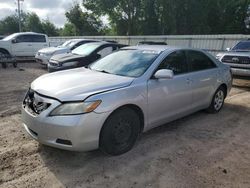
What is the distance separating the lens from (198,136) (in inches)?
179

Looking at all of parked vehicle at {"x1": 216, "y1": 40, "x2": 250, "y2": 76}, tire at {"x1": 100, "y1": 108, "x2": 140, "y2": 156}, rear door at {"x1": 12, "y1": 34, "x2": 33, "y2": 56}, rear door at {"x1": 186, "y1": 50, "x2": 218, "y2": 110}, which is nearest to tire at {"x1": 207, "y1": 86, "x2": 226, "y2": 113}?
rear door at {"x1": 186, "y1": 50, "x2": 218, "y2": 110}

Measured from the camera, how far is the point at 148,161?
3.61 meters

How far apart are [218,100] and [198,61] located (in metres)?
1.22

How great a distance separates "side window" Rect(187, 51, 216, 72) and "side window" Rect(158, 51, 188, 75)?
19cm

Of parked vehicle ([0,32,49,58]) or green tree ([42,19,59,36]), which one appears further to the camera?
green tree ([42,19,59,36])

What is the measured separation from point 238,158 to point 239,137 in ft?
2.83

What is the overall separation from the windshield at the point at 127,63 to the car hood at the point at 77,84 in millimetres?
238

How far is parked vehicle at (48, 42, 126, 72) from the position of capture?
913 cm

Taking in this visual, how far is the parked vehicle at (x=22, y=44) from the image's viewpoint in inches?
592

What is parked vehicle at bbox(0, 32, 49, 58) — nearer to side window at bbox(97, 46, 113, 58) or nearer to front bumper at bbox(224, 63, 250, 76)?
side window at bbox(97, 46, 113, 58)

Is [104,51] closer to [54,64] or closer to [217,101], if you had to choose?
[54,64]

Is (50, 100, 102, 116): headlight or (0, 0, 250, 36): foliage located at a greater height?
(0, 0, 250, 36): foliage

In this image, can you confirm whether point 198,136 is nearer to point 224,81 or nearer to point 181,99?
point 181,99

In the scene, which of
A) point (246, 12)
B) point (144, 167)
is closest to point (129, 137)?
point (144, 167)
